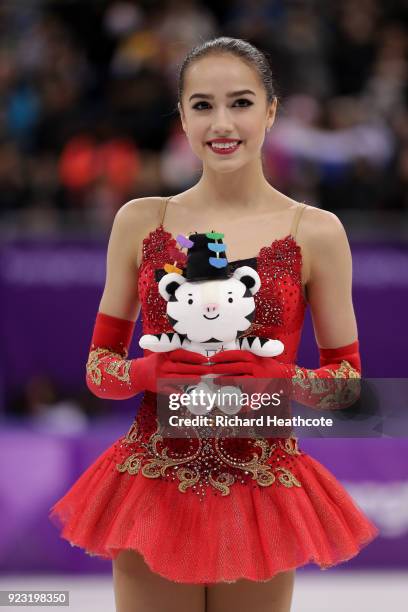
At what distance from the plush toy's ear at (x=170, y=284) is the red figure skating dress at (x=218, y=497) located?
3.7 inches

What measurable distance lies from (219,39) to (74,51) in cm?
543

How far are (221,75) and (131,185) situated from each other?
370 cm

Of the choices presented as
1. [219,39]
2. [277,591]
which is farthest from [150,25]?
[277,591]

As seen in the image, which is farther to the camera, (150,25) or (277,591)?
(150,25)

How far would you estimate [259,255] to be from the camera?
241 cm

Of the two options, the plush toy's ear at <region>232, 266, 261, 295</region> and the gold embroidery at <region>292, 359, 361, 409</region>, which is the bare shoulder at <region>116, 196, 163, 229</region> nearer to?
the plush toy's ear at <region>232, 266, 261, 295</region>

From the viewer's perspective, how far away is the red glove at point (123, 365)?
2.23 m

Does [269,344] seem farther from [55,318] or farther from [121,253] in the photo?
[55,318]

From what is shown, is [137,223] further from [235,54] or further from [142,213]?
[235,54]

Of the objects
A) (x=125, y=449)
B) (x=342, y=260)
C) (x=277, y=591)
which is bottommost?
(x=277, y=591)

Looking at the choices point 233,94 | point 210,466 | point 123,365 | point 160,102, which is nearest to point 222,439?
point 210,466

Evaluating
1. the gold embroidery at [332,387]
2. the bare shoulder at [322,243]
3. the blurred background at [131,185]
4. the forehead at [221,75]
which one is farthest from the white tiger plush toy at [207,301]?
the blurred background at [131,185]

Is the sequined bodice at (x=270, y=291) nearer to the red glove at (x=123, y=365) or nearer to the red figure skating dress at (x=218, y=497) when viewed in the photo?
the red figure skating dress at (x=218, y=497)

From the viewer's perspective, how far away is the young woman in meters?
2.27
